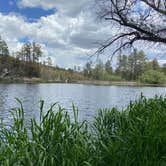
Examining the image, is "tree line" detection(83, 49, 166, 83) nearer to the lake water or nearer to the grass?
the lake water

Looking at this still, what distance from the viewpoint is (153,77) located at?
3861 inches

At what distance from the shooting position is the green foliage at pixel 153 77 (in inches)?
3781

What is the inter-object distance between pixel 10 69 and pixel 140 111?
9728 cm

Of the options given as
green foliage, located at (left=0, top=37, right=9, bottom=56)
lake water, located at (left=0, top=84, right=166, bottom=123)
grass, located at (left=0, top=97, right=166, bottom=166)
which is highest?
green foliage, located at (left=0, top=37, right=9, bottom=56)

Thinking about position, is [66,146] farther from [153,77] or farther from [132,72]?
[132,72]

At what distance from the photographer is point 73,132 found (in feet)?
16.4

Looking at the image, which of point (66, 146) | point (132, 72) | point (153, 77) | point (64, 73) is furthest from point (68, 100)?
point (64, 73)

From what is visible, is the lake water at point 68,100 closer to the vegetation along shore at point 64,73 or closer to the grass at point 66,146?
the grass at point 66,146

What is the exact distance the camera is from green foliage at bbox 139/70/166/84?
96050 millimetres

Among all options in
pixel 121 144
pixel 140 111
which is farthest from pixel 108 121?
pixel 121 144

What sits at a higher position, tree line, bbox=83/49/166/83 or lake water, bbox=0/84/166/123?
tree line, bbox=83/49/166/83

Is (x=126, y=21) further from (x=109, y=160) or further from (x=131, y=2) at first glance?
(x=109, y=160)

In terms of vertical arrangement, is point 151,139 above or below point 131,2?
below

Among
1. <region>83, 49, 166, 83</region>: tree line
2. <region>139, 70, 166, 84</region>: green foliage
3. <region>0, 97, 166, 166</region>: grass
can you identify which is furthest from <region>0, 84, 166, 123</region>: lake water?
<region>139, 70, 166, 84</region>: green foliage
